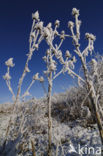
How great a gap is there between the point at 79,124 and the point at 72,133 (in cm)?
50

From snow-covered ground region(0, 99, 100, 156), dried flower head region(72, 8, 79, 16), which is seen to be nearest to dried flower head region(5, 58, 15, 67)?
snow-covered ground region(0, 99, 100, 156)

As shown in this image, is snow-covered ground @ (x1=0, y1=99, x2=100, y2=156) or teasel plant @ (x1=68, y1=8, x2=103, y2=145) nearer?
teasel plant @ (x1=68, y1=8, x2=103, y2=145)

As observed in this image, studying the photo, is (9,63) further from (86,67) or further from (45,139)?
(45,139)

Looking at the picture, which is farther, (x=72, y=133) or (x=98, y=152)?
(x=72, y=133)

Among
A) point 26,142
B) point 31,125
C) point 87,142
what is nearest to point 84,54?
point 87,142

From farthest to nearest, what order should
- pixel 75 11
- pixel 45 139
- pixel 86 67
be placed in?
pixel 45 139 < pixel 75 11 < pixel 86 67

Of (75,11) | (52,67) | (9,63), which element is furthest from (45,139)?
(75,11)

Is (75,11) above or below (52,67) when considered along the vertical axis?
above

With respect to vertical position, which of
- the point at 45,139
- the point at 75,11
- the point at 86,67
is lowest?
the point at 45,139

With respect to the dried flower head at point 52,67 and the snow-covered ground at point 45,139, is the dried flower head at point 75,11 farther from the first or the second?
the snow-covered ground at point 45,139

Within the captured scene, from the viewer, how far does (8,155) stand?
1.63 meters

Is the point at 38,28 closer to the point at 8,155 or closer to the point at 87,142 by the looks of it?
the point at 8,155

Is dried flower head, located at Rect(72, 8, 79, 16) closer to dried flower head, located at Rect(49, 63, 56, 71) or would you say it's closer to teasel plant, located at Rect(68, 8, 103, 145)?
teasel plant, located at Rect(68, 8, 103, 145)

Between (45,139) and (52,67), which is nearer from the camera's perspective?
(52,67)
